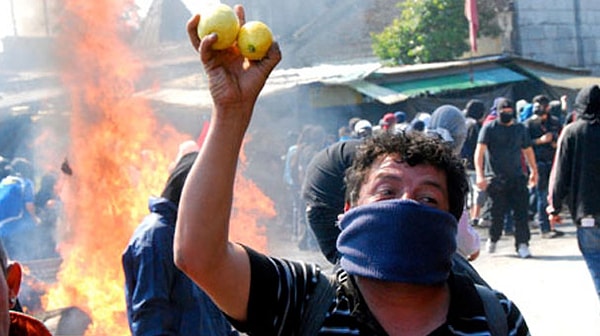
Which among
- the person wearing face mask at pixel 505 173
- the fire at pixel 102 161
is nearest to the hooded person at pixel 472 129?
the person wearing face mask at pixel 505 173

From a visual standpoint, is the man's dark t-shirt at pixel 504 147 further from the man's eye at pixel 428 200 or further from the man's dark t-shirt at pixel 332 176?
the man's eye at pixel 428 200

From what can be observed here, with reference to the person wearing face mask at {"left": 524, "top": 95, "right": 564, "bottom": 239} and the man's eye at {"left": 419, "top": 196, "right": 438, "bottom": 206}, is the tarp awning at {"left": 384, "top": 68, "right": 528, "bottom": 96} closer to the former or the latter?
the person wearing face mask at {"left": 524, "top": 95, "right": 564, "bottom": 239}

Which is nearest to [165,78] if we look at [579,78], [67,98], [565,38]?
[67,98]

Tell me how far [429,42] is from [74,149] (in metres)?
15.3

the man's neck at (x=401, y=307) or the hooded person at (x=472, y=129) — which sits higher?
the man's neck at (x=401, y=307)

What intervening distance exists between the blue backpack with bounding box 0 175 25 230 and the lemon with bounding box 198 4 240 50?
6.71 metres

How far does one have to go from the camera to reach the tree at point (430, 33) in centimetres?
2420

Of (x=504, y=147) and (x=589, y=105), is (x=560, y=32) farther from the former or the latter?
(x=589, y=105)

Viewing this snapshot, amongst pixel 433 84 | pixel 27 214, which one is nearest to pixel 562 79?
pixel 433 84

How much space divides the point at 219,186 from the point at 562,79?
21.1m

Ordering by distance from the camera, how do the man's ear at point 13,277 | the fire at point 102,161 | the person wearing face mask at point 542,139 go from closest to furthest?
the man's ear at point 13,277 < the fire at point 102,161 < the person wearing face mask at point 542,139

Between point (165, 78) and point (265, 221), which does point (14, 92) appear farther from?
point (265, 221)

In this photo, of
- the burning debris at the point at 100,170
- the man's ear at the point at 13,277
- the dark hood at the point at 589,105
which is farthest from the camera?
the burning debris at the point at 100,170

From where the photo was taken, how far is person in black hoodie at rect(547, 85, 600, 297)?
657 centimetres
